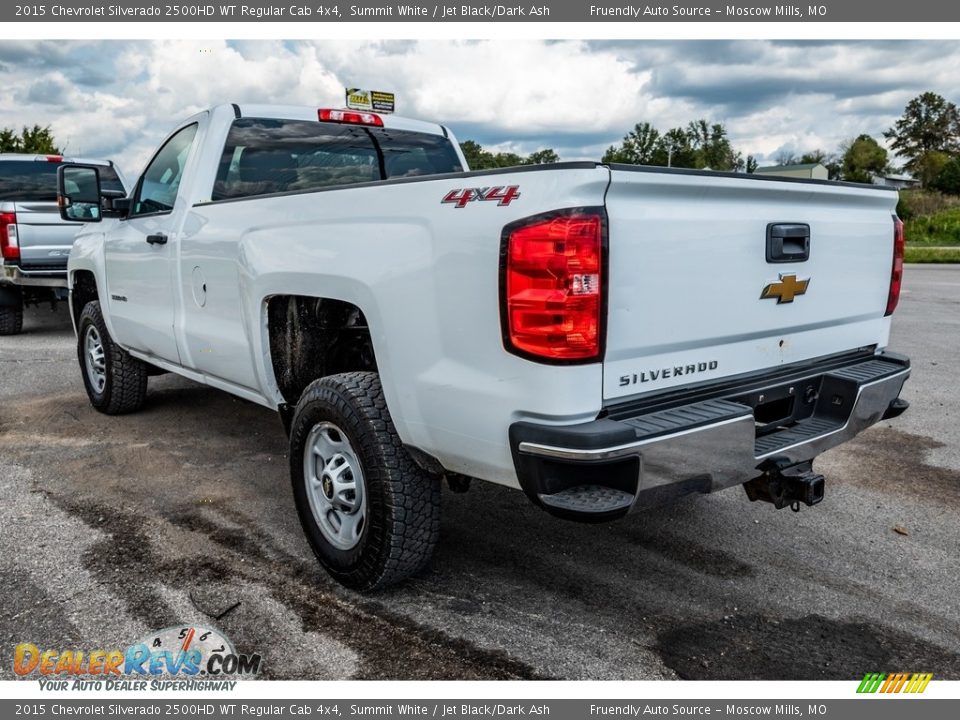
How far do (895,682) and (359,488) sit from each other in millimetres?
1955

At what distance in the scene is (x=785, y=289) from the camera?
316 centimetres

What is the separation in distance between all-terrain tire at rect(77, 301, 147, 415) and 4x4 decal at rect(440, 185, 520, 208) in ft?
12.7

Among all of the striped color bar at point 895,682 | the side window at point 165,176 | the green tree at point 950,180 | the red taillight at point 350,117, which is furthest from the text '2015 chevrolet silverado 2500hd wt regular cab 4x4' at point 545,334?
the green tree at point 950,180

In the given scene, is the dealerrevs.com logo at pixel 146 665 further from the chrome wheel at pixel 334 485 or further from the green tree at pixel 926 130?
the green tree at pixel 926 130

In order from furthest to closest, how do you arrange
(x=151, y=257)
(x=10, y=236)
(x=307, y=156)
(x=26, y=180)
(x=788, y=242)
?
1. (x=26, y=180)
2. (x=10, y=236)
3. (x=151, y=257)
4. (x=307, y=156)
5. (x=788, y=242)

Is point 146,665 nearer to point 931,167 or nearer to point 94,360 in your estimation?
point 94,360

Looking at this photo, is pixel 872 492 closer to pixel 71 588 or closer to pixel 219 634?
pixel 219 634

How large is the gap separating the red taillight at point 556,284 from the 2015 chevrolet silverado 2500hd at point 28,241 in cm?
842

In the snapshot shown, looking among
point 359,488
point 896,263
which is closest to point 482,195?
point 359,488

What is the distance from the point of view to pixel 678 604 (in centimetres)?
322

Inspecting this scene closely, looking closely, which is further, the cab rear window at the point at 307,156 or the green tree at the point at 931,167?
the green tree at the point at 931,167

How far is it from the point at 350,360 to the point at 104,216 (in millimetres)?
2488

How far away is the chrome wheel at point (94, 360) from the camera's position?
19.8ft

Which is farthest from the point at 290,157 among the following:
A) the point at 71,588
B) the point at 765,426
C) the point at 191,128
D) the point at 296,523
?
the point at 765,426
